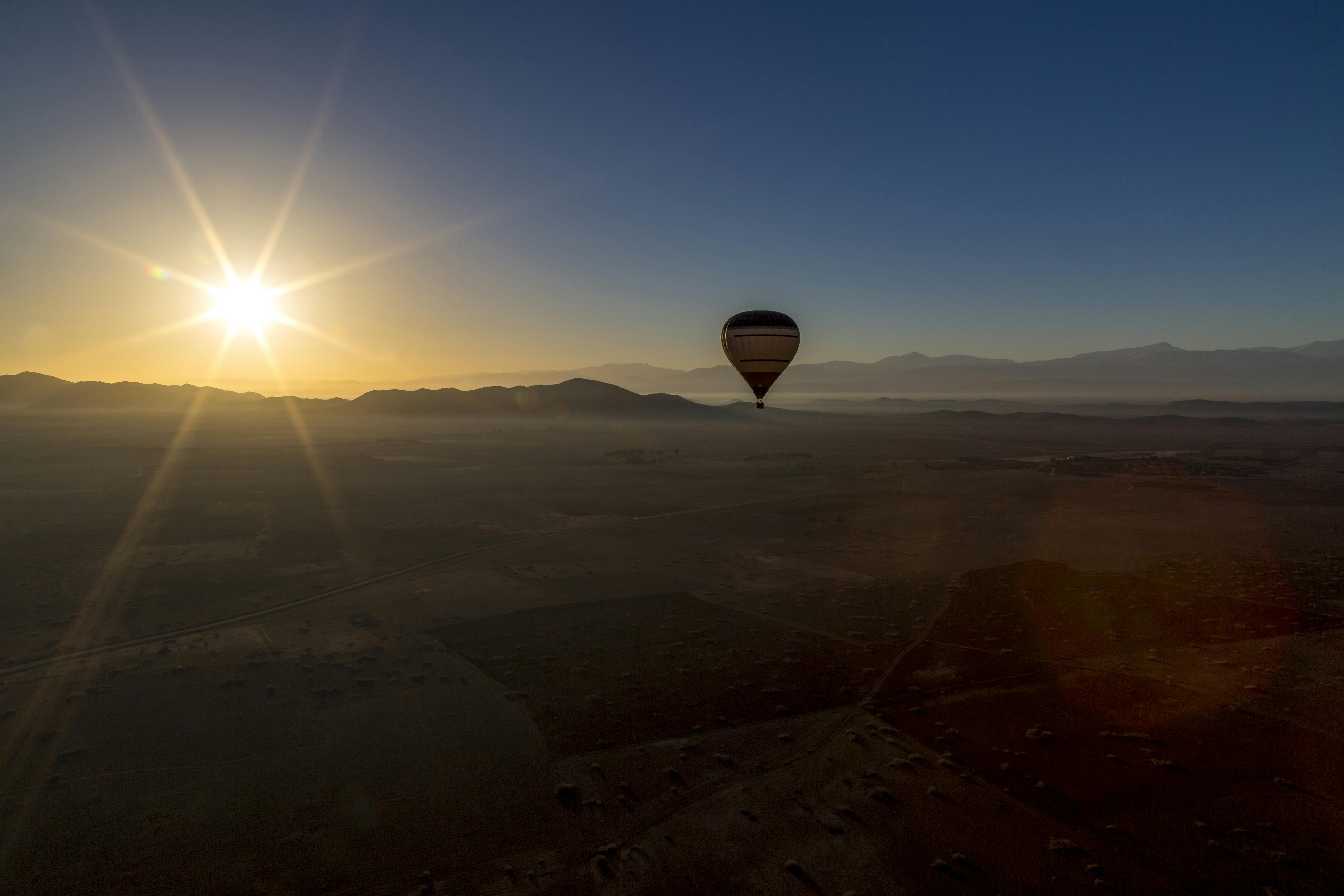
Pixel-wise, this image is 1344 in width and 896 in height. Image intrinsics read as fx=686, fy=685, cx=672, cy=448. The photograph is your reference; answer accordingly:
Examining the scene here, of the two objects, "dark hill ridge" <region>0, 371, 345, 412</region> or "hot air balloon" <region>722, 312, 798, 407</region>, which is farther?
"dark hill ridge" <region>0, 371, 345, 412</region>

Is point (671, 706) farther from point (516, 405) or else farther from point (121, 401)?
point (121, 401)

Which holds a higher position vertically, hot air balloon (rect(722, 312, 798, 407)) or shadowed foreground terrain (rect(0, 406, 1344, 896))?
hot air balloon (rect(722, 312, 798, 407))

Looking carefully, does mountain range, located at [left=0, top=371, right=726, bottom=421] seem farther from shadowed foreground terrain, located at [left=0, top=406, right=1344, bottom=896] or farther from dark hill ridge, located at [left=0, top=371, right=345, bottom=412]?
shadowed foreground terrain, located at [left=0, top=406, right=1344, bottom=896]

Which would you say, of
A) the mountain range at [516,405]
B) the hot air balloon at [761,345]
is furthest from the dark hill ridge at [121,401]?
the hot air balloon at [761,345]

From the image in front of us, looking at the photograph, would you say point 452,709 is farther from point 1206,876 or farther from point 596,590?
point 1206,876

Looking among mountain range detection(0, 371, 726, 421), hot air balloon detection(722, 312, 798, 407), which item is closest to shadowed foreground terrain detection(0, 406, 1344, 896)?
hot air balloon detection(722, 312, 798, 407)
